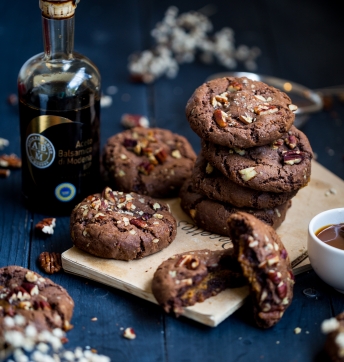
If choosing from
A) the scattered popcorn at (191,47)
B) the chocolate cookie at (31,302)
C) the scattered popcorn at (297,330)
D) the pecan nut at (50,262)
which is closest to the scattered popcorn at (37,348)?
the chocolate cookie at (31,302)

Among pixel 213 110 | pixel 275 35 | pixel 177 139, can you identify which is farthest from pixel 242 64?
pixel 213 110

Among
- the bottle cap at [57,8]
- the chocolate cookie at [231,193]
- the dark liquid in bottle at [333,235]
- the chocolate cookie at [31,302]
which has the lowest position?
the chocolate cookie at [31,302]

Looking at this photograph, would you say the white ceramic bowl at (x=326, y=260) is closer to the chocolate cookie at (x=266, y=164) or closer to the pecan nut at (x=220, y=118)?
the chocolate cookie at (x=266, y=164)

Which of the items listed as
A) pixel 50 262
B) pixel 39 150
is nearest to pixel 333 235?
pixel 50 262

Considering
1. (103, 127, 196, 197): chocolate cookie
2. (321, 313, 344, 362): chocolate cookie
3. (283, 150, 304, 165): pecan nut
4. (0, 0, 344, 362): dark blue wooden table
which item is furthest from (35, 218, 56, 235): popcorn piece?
(321, 313, 344, 362): chocolate cookie

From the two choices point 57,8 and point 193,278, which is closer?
point 193,278

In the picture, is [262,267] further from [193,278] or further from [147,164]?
[147,164]
